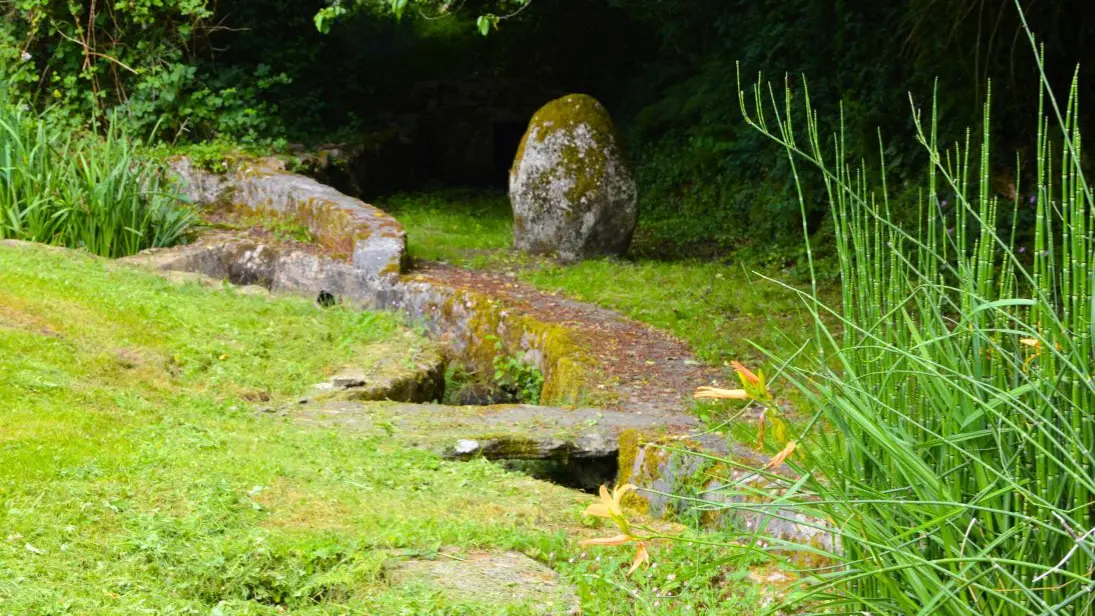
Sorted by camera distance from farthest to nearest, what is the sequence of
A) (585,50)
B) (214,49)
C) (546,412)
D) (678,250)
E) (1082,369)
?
(585,50) < (214,49) < (678,250) < (546,412) < (1082,369)

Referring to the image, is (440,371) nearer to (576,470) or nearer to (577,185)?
(576,470)

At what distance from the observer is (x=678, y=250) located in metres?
10.4

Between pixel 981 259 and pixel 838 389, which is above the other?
pixel 981 259

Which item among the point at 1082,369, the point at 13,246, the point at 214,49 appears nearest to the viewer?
the point at 1082,369

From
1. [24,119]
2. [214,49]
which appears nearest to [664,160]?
[214,49]

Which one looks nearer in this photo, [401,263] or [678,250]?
[401,263]

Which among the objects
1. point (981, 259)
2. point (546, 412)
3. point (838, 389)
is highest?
point (981, 259)

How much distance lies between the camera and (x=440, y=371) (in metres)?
6.82

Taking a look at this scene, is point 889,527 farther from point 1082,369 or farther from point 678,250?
point 678,250

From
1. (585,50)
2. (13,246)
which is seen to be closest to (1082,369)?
(13,246)

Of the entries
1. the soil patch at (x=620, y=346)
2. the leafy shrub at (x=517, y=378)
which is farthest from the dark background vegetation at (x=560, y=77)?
the leafy shrub at (x=517, y=378)

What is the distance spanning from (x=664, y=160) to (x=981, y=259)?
432 inches

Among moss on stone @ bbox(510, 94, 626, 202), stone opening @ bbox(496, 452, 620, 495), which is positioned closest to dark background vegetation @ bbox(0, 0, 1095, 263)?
moss on stone @ bbox(510, 94, 626, 202)

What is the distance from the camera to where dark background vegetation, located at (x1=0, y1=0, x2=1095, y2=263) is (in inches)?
349
